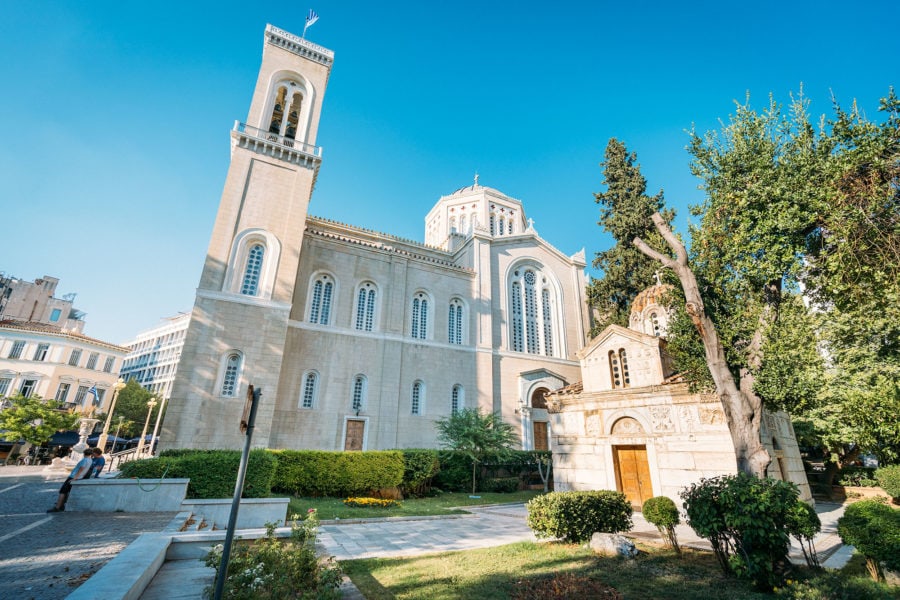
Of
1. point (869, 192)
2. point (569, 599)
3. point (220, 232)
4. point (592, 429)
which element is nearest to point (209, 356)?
point (220, 232)

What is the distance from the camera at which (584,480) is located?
13.3 meters

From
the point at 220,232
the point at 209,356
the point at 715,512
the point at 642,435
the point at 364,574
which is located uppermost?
the point at 220,232

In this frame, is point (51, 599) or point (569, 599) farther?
point (569, 599)

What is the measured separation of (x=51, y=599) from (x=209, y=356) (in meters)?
14.5

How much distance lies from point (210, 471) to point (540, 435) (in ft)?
62.7

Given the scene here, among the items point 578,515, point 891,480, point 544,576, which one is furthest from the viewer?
point 891,480

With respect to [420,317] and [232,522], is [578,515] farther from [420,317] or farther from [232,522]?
[420,317]

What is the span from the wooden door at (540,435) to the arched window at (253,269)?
59.6 ft

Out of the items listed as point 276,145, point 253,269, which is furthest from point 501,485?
point 276,145

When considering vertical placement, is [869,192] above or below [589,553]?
above

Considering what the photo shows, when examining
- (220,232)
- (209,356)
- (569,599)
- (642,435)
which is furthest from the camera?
(220,232)

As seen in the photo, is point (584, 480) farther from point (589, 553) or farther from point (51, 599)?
point (51, 599)

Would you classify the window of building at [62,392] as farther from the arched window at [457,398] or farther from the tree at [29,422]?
the arched window at [457,398]

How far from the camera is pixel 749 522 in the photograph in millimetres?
5359
